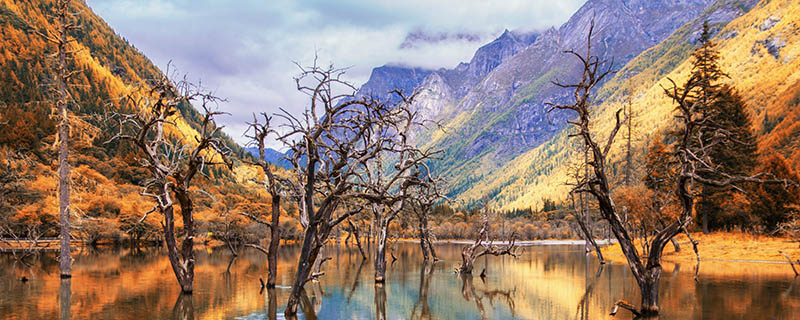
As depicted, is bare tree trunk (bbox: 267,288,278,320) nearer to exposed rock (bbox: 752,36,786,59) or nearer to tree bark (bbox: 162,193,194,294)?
tree bark (bbox: 162,193,194,294)

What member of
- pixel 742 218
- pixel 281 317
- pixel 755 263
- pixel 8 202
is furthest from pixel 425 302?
pixel 8 202

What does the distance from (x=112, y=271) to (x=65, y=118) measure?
34.8ft

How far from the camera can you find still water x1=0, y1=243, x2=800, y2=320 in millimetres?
15781

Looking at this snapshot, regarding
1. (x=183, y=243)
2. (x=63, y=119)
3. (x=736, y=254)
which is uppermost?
(x=63, y=119)

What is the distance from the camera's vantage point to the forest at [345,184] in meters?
15.3

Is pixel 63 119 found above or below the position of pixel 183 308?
above

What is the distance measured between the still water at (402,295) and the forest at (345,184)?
888mm

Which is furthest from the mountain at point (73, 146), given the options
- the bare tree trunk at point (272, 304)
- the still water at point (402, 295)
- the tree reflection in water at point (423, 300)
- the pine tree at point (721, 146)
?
the pine tree at point (721, 146)

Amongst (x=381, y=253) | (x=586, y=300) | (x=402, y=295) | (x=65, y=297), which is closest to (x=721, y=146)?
(x=586, y=300)

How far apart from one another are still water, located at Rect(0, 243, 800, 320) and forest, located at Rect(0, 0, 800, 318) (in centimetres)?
89

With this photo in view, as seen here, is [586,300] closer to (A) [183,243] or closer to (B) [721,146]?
(A) [183,243]

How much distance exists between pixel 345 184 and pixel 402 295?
8.77m

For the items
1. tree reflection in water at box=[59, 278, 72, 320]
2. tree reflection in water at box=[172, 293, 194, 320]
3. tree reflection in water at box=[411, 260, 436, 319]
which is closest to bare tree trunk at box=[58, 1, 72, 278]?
tree reflection in water at box=[59, 278, 72, 320]

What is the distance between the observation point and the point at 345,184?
1384 centimetres
